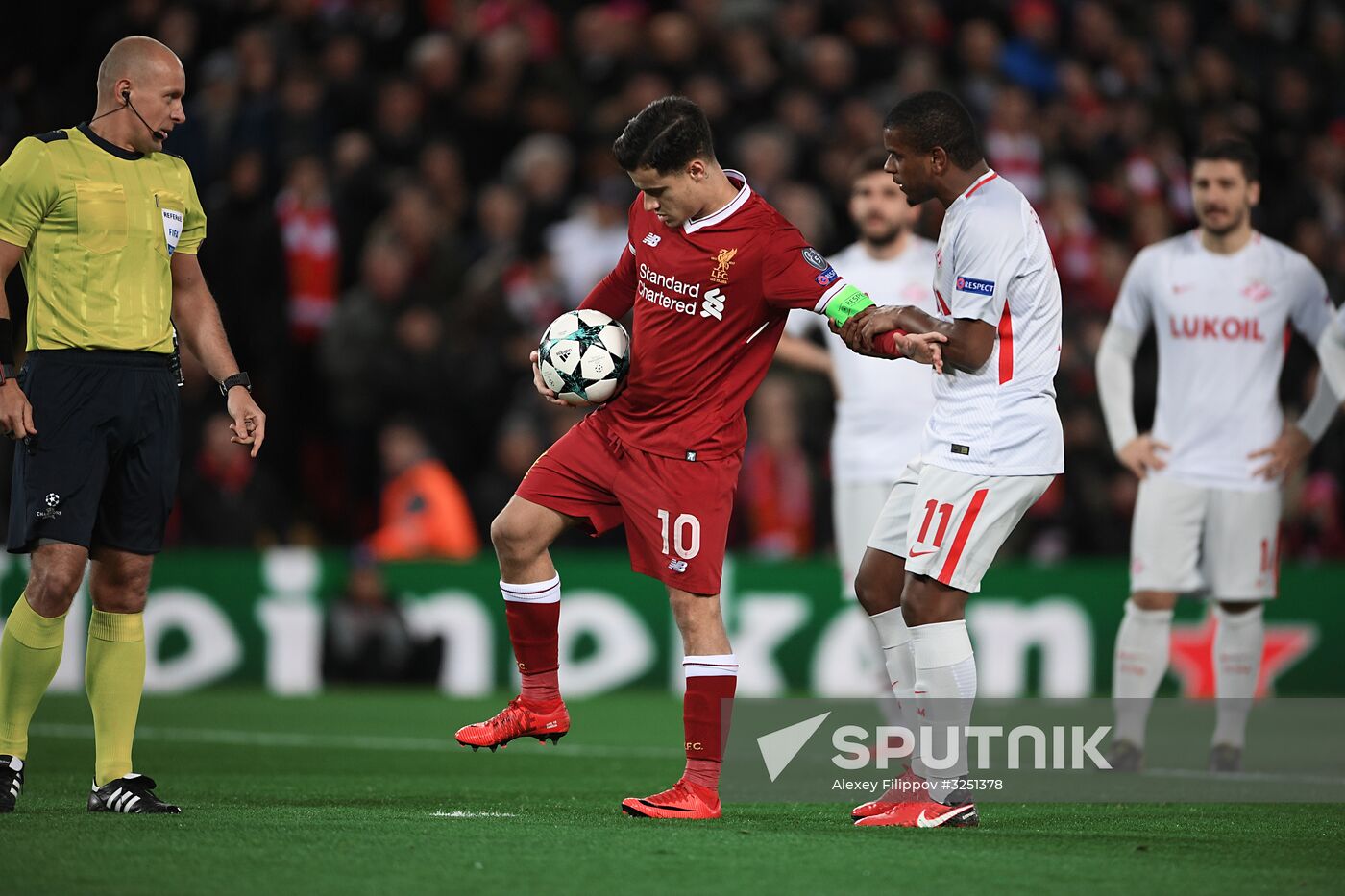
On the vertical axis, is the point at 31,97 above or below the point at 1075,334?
above

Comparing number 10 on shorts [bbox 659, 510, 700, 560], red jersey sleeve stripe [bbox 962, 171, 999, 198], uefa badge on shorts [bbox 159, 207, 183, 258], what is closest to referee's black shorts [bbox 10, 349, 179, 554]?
uefa badge on shorts [bbox 159, 207, 183, 258]

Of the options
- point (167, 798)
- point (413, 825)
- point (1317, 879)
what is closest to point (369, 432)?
point (167, 798)

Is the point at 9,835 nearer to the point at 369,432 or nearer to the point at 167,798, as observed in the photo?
the point at 167,798

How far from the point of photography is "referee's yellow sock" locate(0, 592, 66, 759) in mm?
6137

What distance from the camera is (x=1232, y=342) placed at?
849 cm

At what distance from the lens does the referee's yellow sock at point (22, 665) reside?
6.14 metres

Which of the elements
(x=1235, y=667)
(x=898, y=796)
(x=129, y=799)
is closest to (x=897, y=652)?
(x=898, y=796)

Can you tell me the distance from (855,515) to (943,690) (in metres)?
2.75

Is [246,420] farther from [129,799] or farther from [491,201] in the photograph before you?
[491,201]

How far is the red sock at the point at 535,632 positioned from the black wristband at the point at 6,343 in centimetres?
186

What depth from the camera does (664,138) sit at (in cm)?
612

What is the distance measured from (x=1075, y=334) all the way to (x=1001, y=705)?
4.31 metres

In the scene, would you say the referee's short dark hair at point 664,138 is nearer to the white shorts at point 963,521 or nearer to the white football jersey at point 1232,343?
the white shorts at point 963,521

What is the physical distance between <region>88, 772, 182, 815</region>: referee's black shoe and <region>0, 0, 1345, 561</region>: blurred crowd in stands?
5885 millimetres
